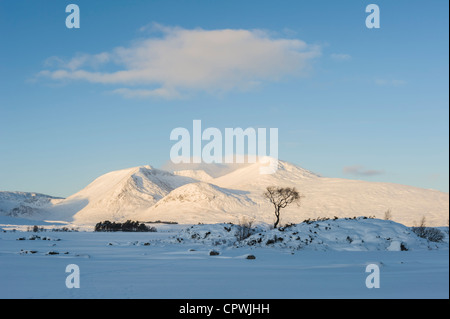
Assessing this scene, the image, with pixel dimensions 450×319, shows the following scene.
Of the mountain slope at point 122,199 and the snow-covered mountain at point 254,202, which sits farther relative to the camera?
the mountain slope at point 122,199

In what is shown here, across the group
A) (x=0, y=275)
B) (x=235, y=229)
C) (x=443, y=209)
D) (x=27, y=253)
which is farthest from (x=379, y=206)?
(x=0, y=275)

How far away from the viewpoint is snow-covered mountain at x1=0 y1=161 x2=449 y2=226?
4082 inches

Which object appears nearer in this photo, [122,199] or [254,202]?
[254,202]

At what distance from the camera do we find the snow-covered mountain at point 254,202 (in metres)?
104

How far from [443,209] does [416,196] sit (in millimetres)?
10831

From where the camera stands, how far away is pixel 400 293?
425 inches

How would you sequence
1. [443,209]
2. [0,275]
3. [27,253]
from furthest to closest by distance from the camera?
[443,209] → [27,253] → [0,275]

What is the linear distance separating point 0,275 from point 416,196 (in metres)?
115

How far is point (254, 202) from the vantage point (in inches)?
4808

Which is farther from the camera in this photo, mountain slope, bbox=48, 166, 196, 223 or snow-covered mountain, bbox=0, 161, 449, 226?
mountain slope, bbox=48, 166, 196, 223
